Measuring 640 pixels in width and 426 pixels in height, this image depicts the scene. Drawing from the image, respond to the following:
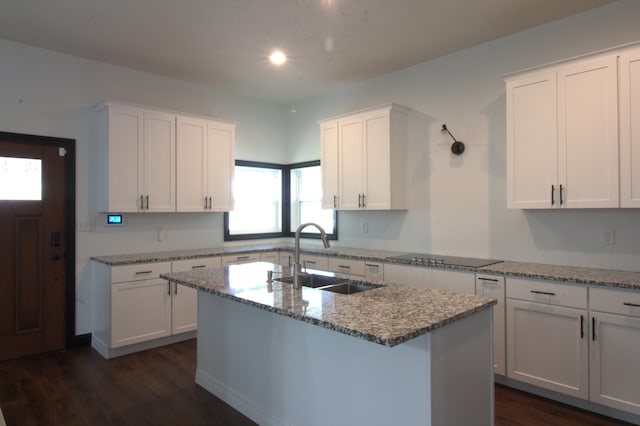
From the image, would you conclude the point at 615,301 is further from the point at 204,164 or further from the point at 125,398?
the point at 204,164

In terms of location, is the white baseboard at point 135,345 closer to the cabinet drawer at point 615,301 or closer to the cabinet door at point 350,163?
the cabinet door at point 350,163

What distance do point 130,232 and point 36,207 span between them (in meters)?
0.87

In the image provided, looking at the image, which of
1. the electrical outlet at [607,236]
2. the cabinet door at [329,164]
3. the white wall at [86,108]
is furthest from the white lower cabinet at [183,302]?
the electrical outlet at [607,236]

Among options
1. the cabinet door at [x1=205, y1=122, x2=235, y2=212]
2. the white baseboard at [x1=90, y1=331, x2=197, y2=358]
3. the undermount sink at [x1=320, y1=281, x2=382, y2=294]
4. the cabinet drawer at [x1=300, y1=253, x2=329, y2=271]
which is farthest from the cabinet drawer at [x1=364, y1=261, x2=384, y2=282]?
the white baseboard at [x1=90, y1=331, x2=197, y2=358]

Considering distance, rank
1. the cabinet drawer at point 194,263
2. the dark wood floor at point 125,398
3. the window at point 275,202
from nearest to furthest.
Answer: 1. the dark wood floor at point 125,398
2. the cabinet drawer at point 194,263
3. the window at point 275,202

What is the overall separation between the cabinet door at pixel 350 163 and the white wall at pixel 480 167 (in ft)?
1.34

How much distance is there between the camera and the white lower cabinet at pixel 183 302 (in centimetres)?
407

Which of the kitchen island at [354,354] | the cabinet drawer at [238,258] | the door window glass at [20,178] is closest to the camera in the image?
the kitchen island at [354,354]

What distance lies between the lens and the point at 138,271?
382 centimetres

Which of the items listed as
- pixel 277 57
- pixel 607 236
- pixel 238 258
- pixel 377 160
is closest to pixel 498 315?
pixel 607 236

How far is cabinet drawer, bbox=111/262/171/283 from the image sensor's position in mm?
3695

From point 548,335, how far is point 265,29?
3.21 meters

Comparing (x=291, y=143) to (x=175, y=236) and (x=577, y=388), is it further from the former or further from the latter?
(x=577, y=388)

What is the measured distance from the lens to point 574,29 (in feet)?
10.5
